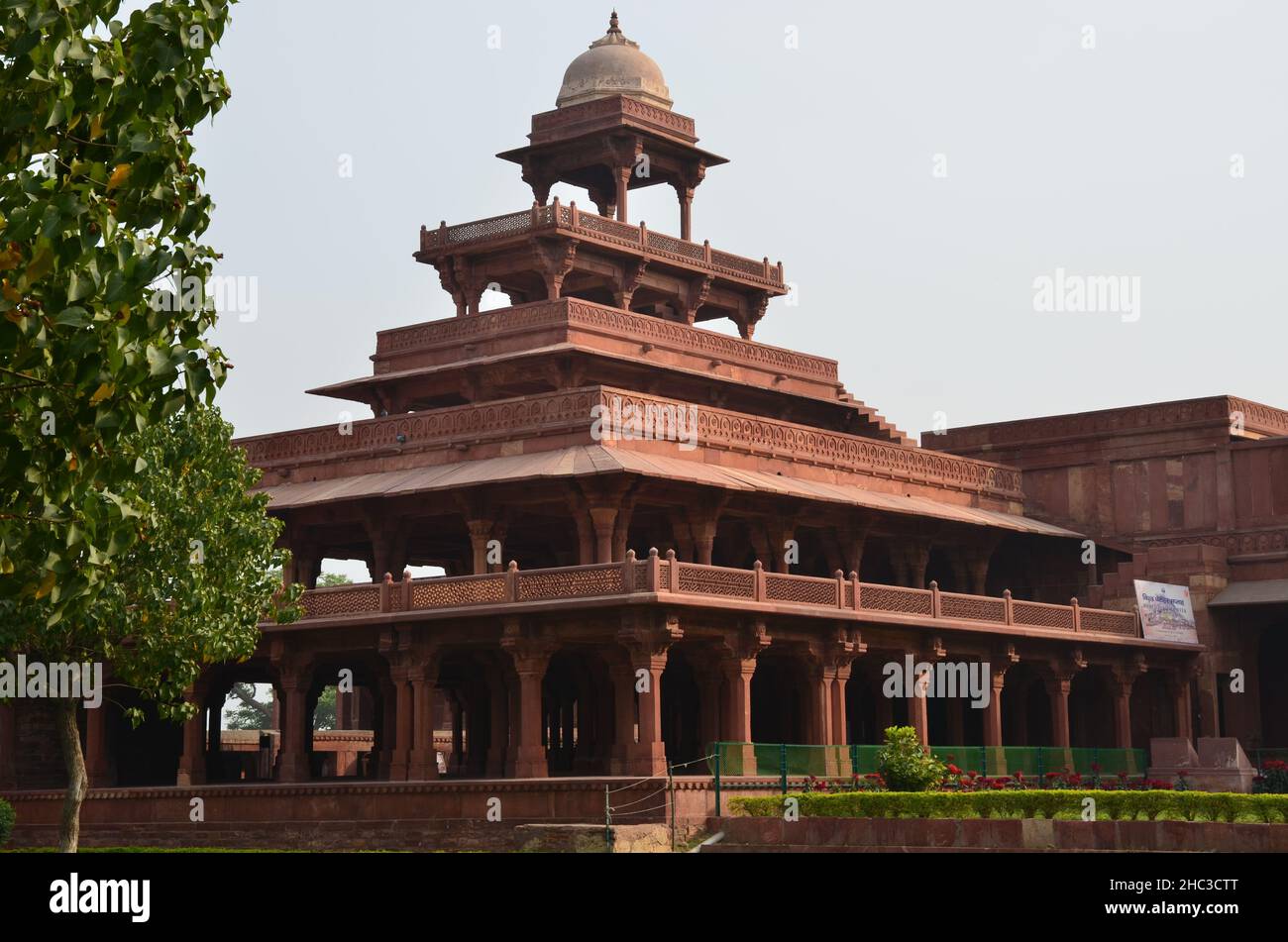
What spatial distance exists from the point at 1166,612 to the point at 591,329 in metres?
17.3

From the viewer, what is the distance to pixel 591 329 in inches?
1945

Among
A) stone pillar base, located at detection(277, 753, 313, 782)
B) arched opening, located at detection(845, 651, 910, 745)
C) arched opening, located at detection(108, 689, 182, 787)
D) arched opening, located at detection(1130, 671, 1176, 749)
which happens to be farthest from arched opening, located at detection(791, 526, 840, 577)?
arched opening, located at detection(108, 689, 182, 787)

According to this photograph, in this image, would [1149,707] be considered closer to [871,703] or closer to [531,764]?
[871,703]

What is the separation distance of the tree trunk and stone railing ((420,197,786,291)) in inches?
798

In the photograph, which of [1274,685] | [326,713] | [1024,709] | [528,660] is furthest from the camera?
[326,713]

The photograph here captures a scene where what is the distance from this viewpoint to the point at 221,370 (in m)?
17.2

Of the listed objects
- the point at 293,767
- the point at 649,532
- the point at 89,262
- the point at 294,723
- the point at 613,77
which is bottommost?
the point at 293,767

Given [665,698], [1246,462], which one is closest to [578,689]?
[665,698]

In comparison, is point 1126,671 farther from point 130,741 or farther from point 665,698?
point 130,741

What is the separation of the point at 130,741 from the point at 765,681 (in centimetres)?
1717

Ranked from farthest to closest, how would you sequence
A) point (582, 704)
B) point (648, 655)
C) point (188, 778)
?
point (582, 704), point (188, 778), point (648, 655)

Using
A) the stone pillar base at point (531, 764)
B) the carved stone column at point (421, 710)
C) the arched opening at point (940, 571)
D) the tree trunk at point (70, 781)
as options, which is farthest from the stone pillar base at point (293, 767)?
the arched opening at point (940, 571)

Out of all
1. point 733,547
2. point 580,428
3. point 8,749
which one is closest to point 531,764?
point 580,428

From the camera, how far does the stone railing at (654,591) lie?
38.9 m
